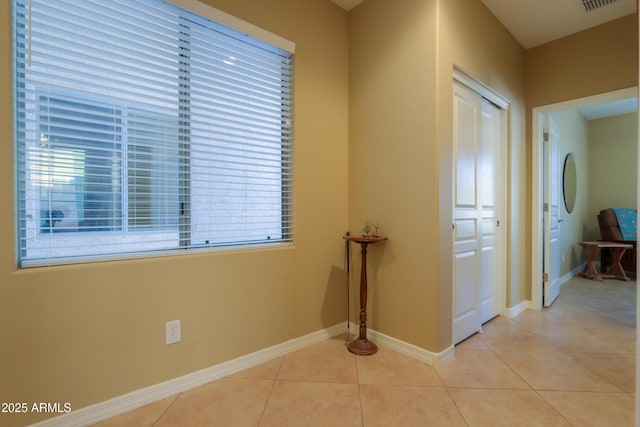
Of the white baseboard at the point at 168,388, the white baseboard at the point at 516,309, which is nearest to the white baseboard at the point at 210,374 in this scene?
the white baseboard at the point at 168,388

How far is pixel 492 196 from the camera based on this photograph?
278 cm

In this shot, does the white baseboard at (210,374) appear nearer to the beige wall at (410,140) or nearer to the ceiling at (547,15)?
the beige wall at (410,140)

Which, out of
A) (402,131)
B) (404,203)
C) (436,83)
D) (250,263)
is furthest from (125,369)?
(436,83)

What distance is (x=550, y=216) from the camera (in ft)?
10.5

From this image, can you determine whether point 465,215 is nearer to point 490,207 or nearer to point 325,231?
point 490,207

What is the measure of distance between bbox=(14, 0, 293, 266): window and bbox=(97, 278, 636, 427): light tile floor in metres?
0.87

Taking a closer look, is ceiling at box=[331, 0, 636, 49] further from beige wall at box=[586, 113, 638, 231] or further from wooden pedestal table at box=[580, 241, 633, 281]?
beige wall at box=[586, 113, 638, 231]

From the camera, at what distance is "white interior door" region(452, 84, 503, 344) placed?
7.38 ft

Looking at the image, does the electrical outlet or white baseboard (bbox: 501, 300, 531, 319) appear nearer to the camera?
the electrical outlet

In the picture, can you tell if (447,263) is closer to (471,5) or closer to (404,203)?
(404,203)

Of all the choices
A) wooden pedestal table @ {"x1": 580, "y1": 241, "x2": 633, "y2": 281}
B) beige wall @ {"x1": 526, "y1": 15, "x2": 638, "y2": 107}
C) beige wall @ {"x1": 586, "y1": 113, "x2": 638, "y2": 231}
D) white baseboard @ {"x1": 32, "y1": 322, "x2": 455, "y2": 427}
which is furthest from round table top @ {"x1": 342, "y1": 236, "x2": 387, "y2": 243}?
beige wall @ {"x1": 586, "y1": 113, "x2": 638, "y2": 231}

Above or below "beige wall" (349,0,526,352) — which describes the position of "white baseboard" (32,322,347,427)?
below

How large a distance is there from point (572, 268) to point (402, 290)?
423 centimetres

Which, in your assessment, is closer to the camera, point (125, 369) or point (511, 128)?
point (125, 369)
